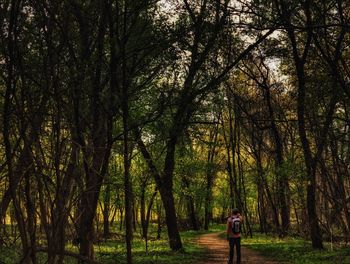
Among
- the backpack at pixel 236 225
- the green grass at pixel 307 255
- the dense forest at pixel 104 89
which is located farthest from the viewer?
the green grass at pixel 307 255

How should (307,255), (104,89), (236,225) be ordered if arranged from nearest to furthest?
1. (104,89)
2. (236,225)
3. (307,255)

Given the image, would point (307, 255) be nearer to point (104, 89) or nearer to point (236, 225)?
point (236, 225)

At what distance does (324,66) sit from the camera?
18500 millimetres

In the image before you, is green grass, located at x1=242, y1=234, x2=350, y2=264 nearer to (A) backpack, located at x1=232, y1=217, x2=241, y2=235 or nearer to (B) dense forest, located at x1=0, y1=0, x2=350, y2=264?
(B) dense forest, located at x1=0, y1=0, x2=350, y2=264

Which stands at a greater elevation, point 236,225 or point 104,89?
point 104,89

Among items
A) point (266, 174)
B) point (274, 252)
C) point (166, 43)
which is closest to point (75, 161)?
point (166, 43)

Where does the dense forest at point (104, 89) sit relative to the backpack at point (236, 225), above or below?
above

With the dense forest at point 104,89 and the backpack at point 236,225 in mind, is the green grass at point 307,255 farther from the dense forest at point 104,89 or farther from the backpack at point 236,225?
the backpack at point 236,225

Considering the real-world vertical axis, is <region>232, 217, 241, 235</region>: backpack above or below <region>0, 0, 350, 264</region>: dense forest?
below

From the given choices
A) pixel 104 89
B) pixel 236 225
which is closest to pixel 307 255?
pixel 236 225

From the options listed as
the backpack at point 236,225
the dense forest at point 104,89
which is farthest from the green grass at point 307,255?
the backpack at point 236,225

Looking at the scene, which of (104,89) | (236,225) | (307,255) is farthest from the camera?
(307,255)

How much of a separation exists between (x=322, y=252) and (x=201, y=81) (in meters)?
9.18

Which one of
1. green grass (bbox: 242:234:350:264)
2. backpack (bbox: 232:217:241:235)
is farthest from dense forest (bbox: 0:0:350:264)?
backpack (bbox: 232:217:241:235)
